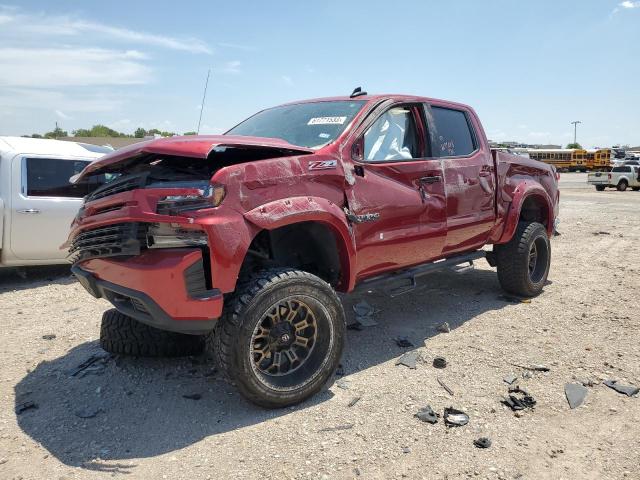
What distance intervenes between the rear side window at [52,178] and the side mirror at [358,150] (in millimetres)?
4246

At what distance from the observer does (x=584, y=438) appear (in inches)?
115

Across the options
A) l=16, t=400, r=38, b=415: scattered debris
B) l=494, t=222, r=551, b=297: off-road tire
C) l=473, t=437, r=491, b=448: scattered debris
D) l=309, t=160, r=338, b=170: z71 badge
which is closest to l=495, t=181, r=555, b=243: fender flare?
l=494, t=222, r=551, b=297: off-road tire

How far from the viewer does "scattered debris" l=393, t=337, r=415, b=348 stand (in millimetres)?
4359

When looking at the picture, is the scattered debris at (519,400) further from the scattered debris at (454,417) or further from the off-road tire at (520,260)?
the off-road tire at (520,260)

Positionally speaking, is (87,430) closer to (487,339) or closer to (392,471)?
(392,471)

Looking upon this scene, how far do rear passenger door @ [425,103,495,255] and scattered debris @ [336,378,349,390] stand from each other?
1676 mm

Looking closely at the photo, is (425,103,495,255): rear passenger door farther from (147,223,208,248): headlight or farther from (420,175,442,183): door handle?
(147,223,208,248): headlight

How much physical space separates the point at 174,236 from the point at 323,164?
1157 mm

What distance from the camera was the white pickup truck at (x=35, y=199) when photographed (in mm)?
6238

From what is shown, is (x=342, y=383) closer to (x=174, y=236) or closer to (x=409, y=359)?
(x=409, y=359)

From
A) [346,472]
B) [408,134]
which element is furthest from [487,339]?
[346,472]

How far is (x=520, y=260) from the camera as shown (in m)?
5.49

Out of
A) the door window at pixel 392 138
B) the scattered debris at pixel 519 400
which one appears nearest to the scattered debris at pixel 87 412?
the door window at pixel 392 138

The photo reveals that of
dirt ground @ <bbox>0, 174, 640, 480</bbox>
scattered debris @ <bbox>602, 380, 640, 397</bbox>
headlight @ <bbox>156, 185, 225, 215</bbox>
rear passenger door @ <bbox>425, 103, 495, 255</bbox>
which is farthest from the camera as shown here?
rear passenger door @ <bbox>425, 103, 495, 255</bbox>
